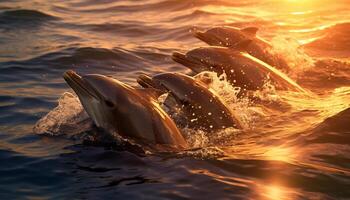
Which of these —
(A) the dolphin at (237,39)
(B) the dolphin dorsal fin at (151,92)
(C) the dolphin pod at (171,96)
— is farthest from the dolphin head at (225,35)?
(B) the dolphin dorsal fin at (151,92)

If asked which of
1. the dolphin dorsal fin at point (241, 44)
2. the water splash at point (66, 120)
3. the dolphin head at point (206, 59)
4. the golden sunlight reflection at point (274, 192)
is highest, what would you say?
the dolphin dorsal fin at point (241, 44)

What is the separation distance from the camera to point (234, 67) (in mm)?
9906

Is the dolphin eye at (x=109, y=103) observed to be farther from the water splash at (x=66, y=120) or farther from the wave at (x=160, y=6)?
the wave at (x=160, y=6)

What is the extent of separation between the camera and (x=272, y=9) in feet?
69.1

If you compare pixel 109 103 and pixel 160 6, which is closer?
pixel 109 103

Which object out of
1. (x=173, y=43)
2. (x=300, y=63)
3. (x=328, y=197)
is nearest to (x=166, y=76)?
(x=328, y=197)

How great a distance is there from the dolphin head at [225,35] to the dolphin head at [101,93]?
4.47m

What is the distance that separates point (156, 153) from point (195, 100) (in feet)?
4.22

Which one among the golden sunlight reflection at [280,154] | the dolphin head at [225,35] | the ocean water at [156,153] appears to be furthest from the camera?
the dolphin head at [225,35]

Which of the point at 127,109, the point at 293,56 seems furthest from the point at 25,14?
the point at 127,109

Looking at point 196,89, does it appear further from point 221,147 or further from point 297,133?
point 297,133

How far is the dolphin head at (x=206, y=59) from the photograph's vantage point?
9.84 metres

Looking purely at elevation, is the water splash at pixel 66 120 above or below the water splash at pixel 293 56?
below

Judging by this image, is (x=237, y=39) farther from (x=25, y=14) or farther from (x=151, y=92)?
(x=25, y=14)
